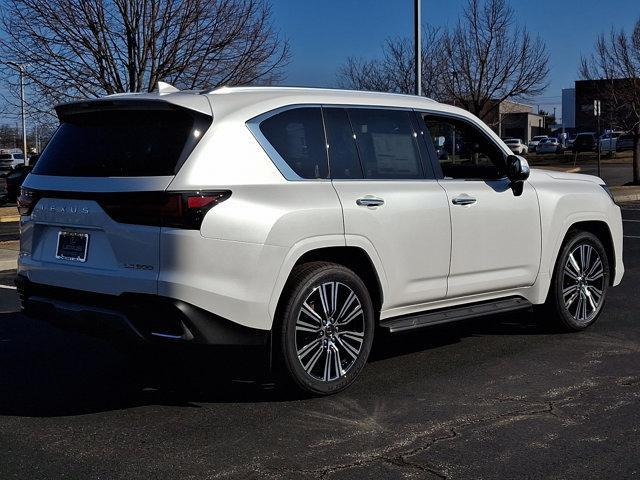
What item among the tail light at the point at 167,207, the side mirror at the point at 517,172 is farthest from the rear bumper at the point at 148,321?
the side mirror at the point at 517,172

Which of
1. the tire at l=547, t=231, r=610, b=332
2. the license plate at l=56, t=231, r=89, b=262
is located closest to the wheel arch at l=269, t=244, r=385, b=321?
the license plate at l=56, t=231, r=89, b=262

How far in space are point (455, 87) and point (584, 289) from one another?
24.1 m

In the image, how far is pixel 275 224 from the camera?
16.0 ft

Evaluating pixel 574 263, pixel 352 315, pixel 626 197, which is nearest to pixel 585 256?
pixel 574 263

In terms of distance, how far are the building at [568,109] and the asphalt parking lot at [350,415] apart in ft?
291

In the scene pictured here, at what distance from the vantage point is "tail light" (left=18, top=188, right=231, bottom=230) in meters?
4.61

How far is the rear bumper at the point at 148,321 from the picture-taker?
4625mm

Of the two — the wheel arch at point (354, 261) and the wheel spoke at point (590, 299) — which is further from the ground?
the wheel arch at point (354, 261)

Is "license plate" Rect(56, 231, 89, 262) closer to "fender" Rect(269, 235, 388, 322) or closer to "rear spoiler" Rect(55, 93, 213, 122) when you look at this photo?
"rear spoiler" Rect(55, 93, 213, 122)

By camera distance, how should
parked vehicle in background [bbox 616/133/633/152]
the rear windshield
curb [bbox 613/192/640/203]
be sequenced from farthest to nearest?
parked vehicle in background [bbox 616/133/633/152]
curb [bbox 613/192/640/203]
the rear windshield

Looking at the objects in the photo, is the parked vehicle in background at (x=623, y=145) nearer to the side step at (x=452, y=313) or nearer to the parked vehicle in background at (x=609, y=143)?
the parked vehicle in background at (x=609, y=143)

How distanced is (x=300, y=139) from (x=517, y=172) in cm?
188

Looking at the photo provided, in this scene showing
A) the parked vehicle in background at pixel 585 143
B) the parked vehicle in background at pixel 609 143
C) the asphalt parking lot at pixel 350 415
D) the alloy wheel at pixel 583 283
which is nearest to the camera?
the asphalt parking lot at pixel 350 415

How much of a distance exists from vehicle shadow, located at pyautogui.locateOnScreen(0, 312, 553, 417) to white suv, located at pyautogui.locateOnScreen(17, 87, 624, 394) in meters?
0.35
